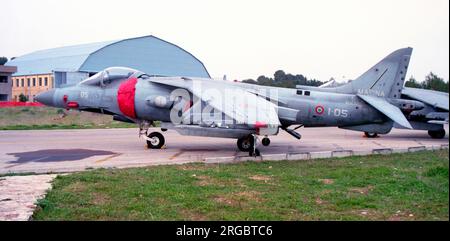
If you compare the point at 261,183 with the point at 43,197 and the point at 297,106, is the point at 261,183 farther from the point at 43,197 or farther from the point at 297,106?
the point at 297,106

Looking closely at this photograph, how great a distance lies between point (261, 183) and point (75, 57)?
51064 millimetres

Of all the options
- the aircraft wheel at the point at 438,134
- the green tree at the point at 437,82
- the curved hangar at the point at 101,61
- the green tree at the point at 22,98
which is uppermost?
the curved hangar at the point at 101,61

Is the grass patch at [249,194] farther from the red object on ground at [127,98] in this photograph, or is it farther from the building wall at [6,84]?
the building wall at [6,84]

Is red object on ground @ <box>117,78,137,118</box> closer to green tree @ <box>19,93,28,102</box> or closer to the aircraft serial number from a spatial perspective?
the aircraft serial number

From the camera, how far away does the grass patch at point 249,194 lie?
662 cm

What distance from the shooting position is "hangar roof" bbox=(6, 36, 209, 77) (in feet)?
176

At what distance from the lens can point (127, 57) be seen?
57.0 meters

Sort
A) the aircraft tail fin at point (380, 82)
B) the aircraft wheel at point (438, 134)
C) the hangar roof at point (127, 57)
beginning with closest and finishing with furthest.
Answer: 1. the aircraft tail fin at point (380, 82)
2. the aircraft wheel at point (438, 134)
3. the hangar roof at point (127, 57)

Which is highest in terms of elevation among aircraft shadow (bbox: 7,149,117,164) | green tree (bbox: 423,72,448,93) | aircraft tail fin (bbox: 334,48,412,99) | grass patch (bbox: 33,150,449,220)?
aircraft tail fin (bbox: 334,48,412,99)

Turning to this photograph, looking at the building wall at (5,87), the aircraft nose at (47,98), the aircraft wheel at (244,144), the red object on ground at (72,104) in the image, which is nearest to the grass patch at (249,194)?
the aircraft wheel at (244,144)

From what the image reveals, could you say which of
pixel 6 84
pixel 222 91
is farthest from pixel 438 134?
pixel 6 84

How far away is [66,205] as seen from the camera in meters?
7.10

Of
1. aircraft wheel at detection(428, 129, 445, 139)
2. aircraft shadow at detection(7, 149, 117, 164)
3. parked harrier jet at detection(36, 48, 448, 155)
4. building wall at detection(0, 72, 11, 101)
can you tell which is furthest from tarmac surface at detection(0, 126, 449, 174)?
building wall at detection(0, 72, 11, 101)

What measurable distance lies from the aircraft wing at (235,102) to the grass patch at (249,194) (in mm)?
1433
